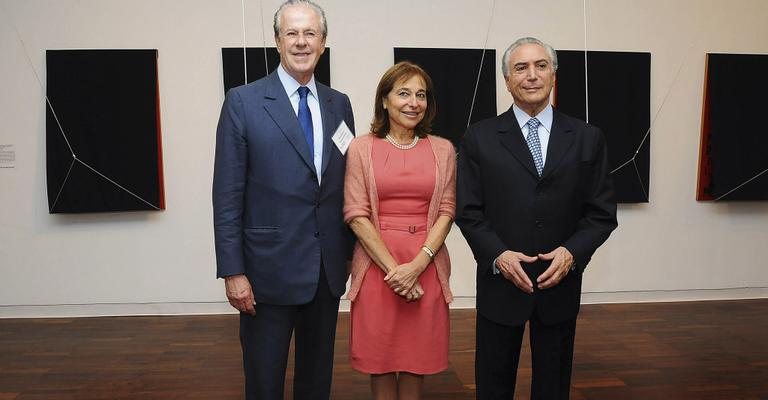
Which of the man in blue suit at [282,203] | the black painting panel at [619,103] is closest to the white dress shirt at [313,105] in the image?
the man in blue suit at [282,203]

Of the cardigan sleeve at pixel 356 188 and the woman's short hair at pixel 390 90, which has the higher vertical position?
the woman's short hair at pixel 390 90

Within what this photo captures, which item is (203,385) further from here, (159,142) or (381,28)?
(381,28)

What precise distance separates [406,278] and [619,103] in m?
3.06

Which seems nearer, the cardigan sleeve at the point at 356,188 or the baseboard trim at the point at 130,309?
the cardigan sleeve at the point at 356,188

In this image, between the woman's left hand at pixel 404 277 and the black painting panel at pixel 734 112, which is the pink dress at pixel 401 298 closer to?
the woman's left hand at pixel 404 277

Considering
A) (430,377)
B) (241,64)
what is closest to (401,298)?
(430,377)

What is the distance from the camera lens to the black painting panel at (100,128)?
4.07 meters

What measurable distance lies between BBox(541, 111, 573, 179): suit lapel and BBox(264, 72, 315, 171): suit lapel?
0.73 m

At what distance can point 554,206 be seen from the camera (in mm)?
1860

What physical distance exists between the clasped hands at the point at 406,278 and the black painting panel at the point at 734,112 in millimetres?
3423

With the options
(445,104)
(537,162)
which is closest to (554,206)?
(537,162)

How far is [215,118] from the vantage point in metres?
4.22

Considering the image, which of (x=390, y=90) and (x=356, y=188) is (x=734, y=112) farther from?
(x=356, y=188)

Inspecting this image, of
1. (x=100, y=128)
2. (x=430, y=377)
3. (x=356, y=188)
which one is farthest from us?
(x=100, y=128)
